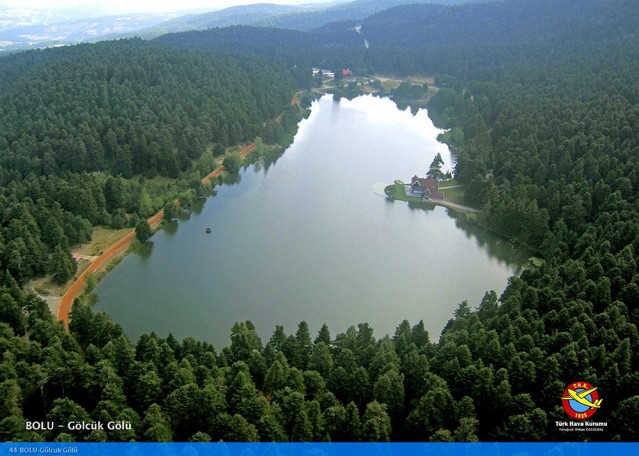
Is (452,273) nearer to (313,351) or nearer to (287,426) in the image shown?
(313,351)

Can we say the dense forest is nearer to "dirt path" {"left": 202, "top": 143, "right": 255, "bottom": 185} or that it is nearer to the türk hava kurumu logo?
the türk hava kurumu logo

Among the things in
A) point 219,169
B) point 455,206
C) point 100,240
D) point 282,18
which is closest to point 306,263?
point 100,240

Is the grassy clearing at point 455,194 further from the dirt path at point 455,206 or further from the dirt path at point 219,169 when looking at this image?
the dirt path at point 219,169

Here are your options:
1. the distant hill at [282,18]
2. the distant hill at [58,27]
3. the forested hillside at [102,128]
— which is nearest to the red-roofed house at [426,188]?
the forested hillside at [102,128]

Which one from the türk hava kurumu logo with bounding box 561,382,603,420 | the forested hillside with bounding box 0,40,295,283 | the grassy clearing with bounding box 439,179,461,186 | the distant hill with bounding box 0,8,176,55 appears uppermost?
the distant hill with bounding box 0,8,176,55

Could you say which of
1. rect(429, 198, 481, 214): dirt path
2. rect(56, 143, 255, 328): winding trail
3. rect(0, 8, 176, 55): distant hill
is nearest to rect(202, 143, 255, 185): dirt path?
rect(56, 143, 255, 328): winding trail
